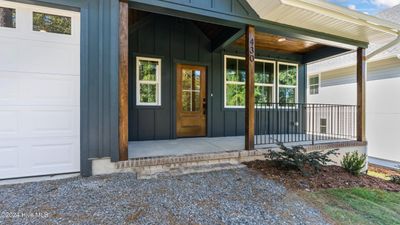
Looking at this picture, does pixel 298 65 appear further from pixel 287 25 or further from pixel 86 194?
pixel 86 194

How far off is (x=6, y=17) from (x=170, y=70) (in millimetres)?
3254

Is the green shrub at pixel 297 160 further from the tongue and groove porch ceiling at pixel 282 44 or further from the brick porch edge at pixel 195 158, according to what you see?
the tongue and groove porch ceiling at pixel 282 44

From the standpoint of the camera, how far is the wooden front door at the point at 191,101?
5761 mm

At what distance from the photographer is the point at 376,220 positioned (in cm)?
238

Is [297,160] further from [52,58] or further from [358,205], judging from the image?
[52,58]

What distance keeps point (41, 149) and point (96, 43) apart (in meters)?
1.78

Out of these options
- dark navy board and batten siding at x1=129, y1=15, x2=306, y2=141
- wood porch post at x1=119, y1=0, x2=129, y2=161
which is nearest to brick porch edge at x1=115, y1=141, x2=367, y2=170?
wood porch post at x1=119, y1=0, x2=129, y2=161

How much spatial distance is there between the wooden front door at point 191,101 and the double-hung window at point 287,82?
271cm

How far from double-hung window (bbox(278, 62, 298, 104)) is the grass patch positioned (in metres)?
4.11

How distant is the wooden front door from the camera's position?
5.76 meters

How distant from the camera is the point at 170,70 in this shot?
5602 mm

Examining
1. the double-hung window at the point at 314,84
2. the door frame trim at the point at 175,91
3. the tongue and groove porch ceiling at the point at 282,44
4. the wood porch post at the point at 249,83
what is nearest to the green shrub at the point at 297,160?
the wood porch post at the point at 249,83

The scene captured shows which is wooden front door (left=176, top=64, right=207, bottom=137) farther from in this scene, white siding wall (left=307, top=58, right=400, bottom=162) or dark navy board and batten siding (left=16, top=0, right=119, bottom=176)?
white siding wall (left=307, top=58, right=400, bottom=162)

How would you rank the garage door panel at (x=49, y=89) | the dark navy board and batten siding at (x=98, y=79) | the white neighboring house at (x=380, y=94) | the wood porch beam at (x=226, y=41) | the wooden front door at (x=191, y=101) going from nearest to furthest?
the garage door panel at (x=49, y=89), the dark navy board and batten siding at (x=98, y=79), the wood porch beam at (x=226, y=41), the wooden front door at (x=191, y=101), the white neighboring house at (x=380, y=94)
